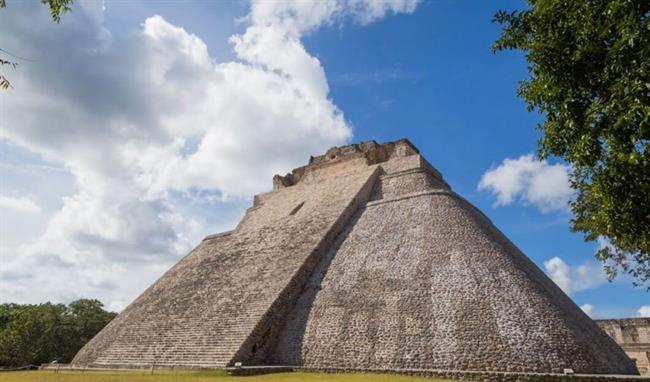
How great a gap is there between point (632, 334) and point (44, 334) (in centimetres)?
3192

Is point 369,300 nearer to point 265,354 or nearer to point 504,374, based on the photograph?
point 265,354

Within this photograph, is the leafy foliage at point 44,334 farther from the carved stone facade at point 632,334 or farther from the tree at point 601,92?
the carved stone facade at point 632,334

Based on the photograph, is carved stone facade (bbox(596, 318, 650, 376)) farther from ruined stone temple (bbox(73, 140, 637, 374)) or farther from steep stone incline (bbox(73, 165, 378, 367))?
steep stone incline (bbox(73, 165, 378, 367))

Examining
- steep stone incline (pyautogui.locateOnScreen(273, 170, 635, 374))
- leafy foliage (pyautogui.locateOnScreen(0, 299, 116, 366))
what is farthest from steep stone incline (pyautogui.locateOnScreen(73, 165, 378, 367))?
leafy foliage (pyautogui.locateOnScreen(0, 299, 116, 366))

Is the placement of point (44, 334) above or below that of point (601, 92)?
below

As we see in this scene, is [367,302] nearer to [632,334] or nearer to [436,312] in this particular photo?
[436,312]

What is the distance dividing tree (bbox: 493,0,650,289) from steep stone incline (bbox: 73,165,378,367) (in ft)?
31.3

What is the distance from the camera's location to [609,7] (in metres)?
6.12

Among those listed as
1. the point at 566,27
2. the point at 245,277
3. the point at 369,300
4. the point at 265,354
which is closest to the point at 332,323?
the point at 369,300

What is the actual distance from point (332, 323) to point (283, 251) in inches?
189

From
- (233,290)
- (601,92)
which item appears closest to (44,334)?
(233,290)

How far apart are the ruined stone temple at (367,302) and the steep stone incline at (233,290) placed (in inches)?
2.3

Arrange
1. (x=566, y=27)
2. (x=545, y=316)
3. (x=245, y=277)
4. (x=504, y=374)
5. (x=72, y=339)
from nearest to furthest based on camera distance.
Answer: (x=566, y=27)
(x=504, y=374)
(x=545, y=316)
(x=245, y=277)
(x=72, y=339)

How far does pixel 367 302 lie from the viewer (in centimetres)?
1359
